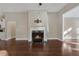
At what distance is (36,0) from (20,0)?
108 mm

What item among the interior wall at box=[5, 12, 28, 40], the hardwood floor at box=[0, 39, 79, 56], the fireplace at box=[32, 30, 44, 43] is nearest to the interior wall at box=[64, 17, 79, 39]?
the fireplace at box=[32, 30, 44, 43]

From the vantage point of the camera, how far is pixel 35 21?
24.8ft

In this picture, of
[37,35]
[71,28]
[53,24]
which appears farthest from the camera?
[71,28]

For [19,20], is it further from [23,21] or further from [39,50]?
[39,50]

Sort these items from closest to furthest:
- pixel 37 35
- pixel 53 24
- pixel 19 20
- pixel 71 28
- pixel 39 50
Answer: pixel 39 50, pixel 53 24, pixel 37 35, pixel 19 20, pixel 71 28

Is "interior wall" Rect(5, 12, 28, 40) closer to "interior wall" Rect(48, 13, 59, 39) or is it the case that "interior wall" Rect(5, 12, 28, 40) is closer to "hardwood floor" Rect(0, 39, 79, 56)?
"interior wall" Rect(48, 13, 59, 39)

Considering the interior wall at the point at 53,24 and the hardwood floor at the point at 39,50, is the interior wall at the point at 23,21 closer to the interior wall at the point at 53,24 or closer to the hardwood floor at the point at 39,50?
the interior wall at the point at 53,24

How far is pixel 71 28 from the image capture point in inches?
328

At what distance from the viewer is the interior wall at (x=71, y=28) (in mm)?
7947

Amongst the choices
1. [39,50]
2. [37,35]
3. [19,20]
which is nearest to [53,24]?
[37,35]

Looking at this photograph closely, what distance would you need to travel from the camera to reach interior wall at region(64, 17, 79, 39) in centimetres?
795

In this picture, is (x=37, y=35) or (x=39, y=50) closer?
(x=39, y=50)

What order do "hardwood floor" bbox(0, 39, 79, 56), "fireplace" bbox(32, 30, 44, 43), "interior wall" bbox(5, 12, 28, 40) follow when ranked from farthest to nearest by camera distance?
"interior wall" bbox(5, 12, 28, 40) → "fireplace" bbox(32, 30, 44, 43) → "hardwood floor" bbox(0, 39, 79, 56)

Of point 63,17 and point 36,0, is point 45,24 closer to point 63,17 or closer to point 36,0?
point 63,17
